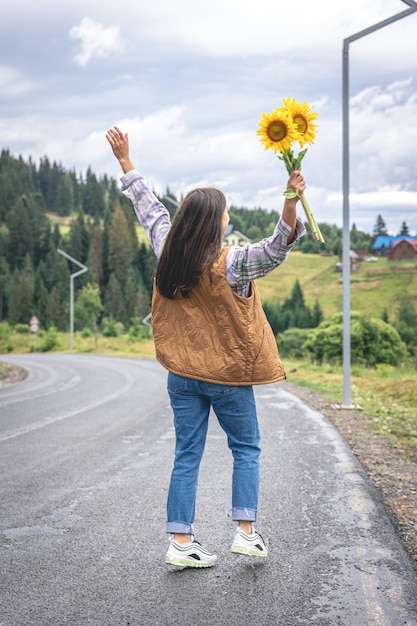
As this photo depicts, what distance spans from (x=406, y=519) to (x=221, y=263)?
2.25 metres

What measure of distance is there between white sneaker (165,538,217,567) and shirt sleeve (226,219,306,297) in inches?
53.0

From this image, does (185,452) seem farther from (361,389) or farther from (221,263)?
(361,389)

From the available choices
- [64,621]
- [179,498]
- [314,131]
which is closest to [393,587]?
[179,498]

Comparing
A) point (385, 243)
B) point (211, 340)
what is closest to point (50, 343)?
point (385, 243)

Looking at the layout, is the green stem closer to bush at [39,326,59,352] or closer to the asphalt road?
the asphalt road

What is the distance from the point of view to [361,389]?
16.6 metres

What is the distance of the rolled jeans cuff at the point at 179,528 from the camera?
13.1 ft

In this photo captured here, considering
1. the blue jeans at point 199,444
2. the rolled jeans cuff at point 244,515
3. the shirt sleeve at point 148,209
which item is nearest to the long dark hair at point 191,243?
the shirt sleeve at point 148,209

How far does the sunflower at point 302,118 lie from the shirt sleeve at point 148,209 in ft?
2.71

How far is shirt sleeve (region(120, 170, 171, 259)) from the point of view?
419cm

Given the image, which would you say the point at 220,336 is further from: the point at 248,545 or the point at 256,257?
the point at 248,545

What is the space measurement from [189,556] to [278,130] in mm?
2189

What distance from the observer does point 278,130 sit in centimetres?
391

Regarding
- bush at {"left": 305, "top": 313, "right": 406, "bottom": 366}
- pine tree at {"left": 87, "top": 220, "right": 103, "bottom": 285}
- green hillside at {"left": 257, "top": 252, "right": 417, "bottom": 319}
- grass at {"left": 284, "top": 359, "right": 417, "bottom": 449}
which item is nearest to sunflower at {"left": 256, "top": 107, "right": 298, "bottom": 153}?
grass at {"left": 284, "top": 359, "right": 417, "bottom": 449}
